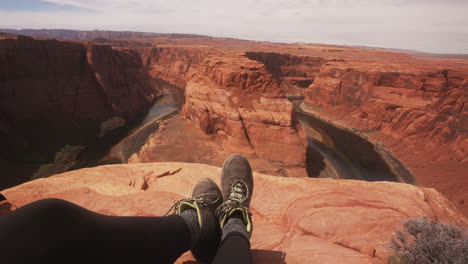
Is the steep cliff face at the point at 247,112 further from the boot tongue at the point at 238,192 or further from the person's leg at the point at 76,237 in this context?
the person's leg at the point at 76,237

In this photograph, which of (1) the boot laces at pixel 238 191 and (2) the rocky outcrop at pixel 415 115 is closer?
(1) the boot laces at pixel 238 191

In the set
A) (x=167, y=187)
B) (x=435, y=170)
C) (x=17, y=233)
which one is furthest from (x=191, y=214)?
(x=435, y=170)

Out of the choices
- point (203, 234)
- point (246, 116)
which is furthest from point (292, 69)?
point (203, 234)

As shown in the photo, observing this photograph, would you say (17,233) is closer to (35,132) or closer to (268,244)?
(268,244)

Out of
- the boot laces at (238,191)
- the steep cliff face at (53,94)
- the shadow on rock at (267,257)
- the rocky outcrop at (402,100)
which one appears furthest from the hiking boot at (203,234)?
the rocky outcrop at (402,100)

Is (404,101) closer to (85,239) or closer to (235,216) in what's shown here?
(235,216)

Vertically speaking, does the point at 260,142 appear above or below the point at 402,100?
below

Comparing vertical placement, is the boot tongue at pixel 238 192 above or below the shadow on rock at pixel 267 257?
above
